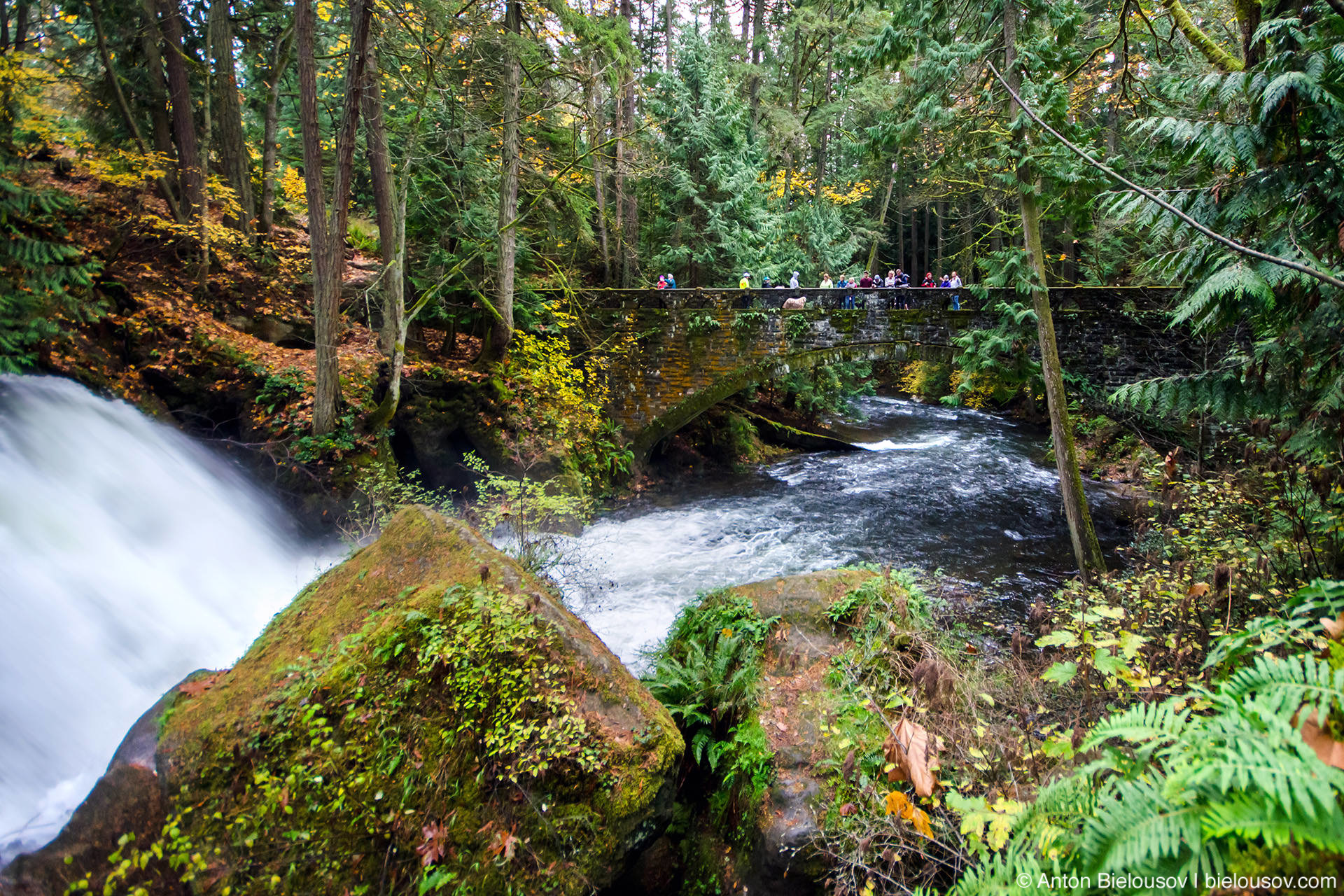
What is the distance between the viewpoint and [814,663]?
4.38 m

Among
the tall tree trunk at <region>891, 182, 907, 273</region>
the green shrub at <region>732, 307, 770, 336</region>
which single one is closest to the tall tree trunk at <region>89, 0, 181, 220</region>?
the green shrub at <region>732, 307, 770, 336</region>

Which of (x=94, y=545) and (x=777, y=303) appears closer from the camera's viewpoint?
(x=94, y=545)

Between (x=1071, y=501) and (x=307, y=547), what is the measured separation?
10.6m

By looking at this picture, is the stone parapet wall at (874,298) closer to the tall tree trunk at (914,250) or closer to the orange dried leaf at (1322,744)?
the orange dried leaf at (1322,744)

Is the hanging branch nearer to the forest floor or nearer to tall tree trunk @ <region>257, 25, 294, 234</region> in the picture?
the forest floor

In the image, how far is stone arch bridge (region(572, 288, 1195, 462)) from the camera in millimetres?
10422

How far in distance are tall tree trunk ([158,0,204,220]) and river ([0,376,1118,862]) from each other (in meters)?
4.28

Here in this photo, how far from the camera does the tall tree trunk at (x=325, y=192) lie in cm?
750

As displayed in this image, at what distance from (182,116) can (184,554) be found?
7589mm

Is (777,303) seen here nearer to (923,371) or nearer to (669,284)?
(669,284)

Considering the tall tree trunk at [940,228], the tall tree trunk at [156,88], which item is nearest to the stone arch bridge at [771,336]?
the tall tree trunk at [156,88]

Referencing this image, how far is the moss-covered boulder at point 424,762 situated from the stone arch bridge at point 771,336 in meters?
9.35

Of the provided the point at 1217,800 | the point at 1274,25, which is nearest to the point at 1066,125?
the point at 1274,25

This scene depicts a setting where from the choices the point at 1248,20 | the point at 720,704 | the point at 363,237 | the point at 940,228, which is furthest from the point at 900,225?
the point at 720,704
